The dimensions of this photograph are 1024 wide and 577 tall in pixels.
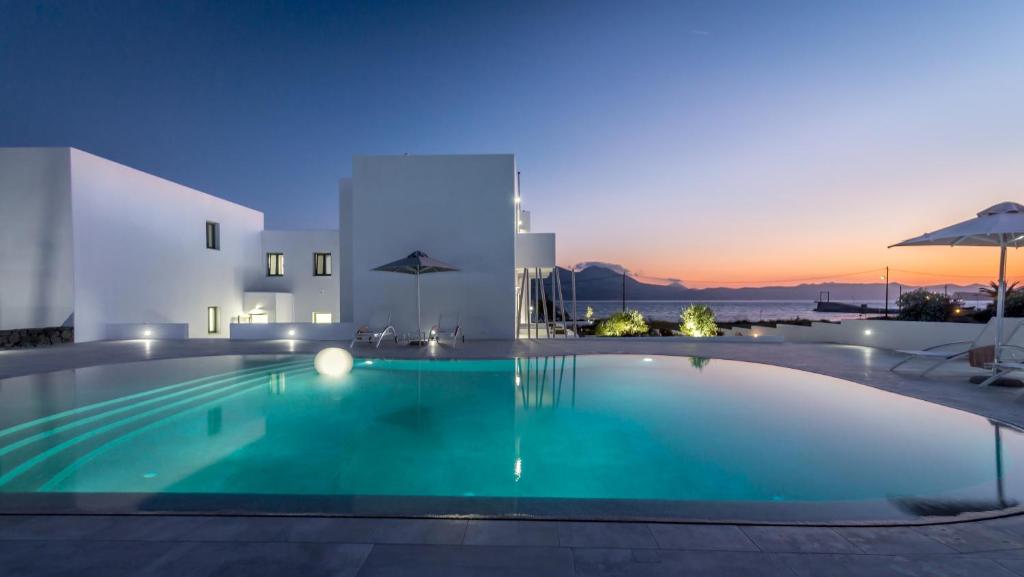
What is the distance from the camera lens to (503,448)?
14.6ft

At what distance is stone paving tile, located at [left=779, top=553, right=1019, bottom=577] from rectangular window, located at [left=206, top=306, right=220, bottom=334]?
19959 millimetres

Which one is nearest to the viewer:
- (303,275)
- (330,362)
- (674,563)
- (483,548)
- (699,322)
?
(674,563)

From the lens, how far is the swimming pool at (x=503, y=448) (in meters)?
2.92

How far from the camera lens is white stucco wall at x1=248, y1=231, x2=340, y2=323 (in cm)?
1919

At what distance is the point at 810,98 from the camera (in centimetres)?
1267

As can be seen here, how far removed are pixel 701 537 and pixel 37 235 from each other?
16816mm

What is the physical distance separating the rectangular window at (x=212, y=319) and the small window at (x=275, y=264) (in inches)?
110

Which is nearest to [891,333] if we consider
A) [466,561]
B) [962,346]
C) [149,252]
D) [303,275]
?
[962,346]

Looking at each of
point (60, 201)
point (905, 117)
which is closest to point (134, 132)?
point (60, 201)

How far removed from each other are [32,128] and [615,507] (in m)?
33.0

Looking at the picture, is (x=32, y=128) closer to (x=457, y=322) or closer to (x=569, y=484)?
(x=457, y=322)

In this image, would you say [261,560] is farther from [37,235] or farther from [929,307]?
[929,307]

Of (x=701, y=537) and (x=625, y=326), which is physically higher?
(x=701, y=537)

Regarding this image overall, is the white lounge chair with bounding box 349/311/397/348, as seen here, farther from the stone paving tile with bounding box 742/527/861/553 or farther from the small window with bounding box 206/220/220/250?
the small window with bounding box 206/220/220/250
